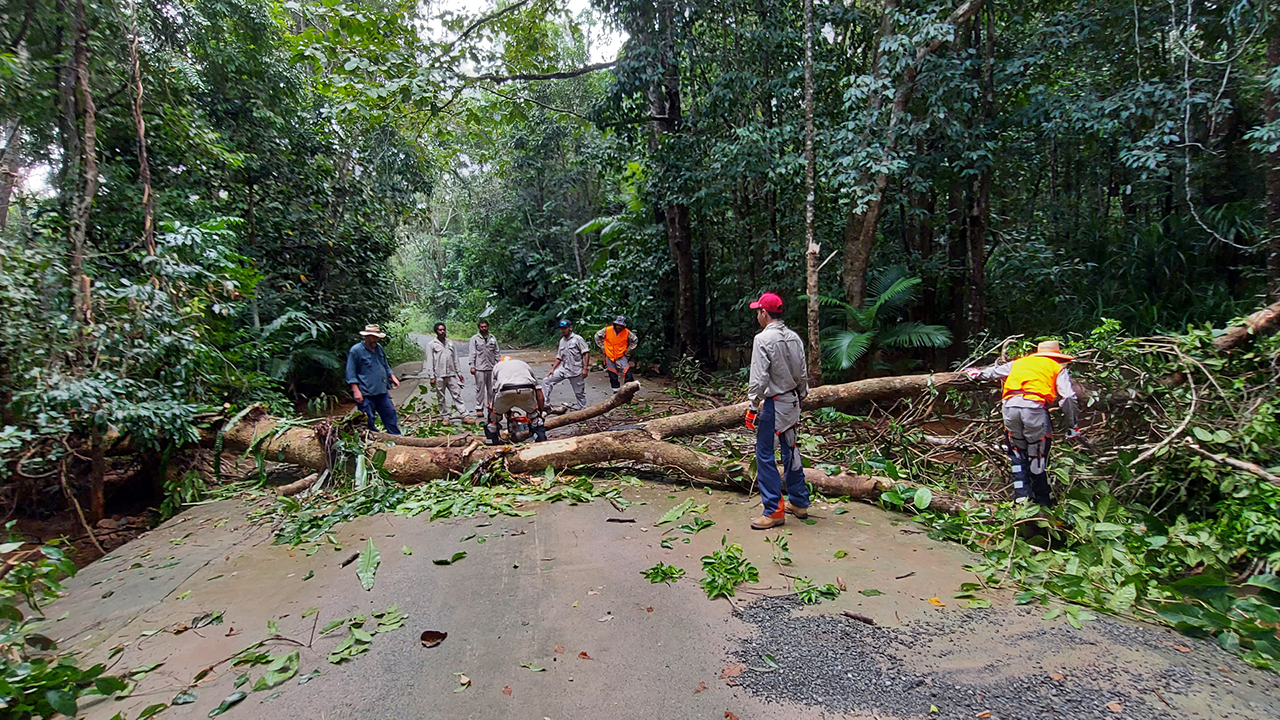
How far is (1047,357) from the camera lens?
4922 mm

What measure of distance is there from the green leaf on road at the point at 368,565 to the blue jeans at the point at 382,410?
3.70 m

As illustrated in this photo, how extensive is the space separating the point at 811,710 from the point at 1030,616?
157 centimetres

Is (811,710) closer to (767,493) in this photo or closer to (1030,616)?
(1030,616)

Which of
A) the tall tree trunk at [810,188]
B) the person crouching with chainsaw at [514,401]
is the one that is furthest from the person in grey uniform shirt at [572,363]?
the tall tree trunk at [810,188]

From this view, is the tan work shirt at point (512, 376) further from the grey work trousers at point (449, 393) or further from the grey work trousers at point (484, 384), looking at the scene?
the grey work trousers at point (449, 393)

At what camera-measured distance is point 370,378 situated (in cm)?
807

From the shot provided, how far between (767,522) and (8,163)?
11147mm

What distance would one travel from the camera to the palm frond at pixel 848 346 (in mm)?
9070

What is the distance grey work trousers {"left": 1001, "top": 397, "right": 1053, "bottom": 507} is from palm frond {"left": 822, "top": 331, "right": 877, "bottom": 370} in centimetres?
408

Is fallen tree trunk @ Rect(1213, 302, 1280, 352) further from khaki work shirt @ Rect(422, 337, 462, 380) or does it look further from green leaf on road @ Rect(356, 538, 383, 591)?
khaki work shirt @ Rect(422, 337, 462, 380)

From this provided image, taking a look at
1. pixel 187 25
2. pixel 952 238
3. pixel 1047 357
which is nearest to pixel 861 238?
pixel 952 238

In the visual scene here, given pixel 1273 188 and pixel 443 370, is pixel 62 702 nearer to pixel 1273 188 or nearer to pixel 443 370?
pixel 443 370

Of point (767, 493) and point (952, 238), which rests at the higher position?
point (952, 238)

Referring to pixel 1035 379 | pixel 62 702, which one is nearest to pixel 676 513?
pixel 1035 379
